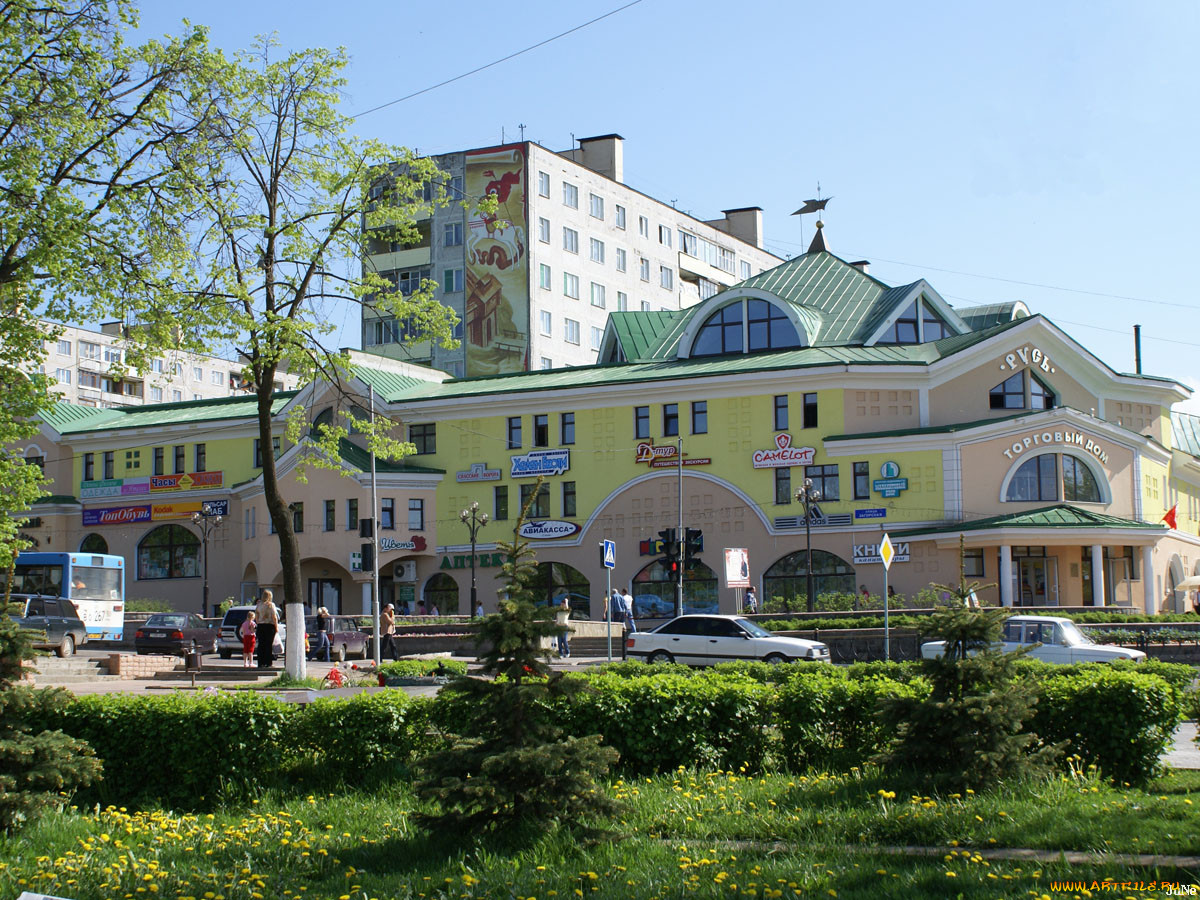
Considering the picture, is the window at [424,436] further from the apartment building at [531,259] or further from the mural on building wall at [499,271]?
the mural on building wall at [499,271]

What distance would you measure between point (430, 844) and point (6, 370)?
16.1 meters

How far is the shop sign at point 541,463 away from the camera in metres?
53.3

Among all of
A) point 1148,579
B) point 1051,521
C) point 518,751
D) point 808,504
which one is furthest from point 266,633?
point 1148,579

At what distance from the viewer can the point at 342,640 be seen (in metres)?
38.1

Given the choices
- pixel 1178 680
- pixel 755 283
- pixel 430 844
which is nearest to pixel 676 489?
pixel 755 283

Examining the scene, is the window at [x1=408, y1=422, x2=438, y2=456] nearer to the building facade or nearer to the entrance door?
the building facade

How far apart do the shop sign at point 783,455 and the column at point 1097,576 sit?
11113 millimetres

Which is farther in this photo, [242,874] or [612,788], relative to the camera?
[612,788]

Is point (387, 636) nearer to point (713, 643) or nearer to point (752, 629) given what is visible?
point (713, 643)

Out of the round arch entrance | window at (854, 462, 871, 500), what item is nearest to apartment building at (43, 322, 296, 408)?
the round arch entrance

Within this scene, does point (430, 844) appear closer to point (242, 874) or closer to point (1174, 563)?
point (242, 874)

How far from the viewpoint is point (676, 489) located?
50656 mm

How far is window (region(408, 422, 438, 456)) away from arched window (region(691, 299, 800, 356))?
1260 centimetres

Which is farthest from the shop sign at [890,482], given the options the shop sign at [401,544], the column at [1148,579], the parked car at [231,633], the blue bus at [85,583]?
the blue bus at [85,583]
